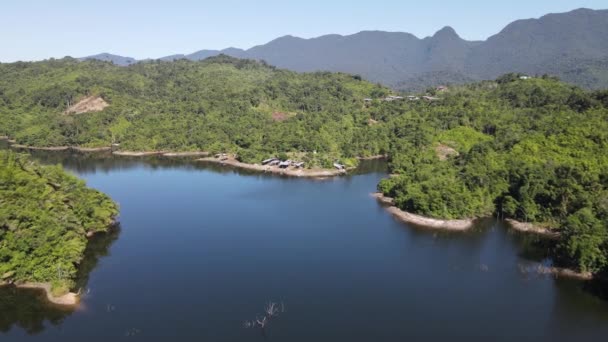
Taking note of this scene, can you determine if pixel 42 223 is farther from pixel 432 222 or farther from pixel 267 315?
pixel 432 222

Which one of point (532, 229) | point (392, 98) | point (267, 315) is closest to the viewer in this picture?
point (267, 315)

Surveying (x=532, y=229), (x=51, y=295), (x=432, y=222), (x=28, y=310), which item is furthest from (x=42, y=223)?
(x=532, y=229)

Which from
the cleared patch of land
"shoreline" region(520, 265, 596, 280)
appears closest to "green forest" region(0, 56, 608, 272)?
"shoreline" region(520, 265, 596, 280)

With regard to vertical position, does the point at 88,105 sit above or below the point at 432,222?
above

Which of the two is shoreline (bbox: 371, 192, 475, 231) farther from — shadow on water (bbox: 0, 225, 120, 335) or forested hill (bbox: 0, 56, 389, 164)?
shadow on water (bbox: 0, 225, 120, 335)

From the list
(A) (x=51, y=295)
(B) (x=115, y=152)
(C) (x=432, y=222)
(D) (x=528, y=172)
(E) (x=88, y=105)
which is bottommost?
(A) (x=51, y=295)

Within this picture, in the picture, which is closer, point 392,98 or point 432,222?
point 432,222

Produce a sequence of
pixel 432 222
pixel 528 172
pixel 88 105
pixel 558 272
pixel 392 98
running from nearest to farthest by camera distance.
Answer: pixel 558 272 → pixel 432 222 → pixel 528 172 → pixel 88 105 → pixel 392 98

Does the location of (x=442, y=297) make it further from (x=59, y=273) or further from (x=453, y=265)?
(x=59, y=273)
